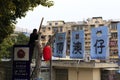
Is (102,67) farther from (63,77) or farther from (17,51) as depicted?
(17,51)

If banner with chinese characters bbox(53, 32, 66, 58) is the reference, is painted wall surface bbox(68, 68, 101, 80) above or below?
below

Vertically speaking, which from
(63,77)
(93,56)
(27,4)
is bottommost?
(63,77)

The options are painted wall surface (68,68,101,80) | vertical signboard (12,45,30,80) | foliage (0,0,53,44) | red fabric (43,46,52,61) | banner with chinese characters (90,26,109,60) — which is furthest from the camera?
painted wall surface (68,68,101,80)

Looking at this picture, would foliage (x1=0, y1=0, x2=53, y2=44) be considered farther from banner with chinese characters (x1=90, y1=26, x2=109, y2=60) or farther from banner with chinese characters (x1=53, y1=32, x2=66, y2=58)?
banner with chinese characters (x1=53, y1=32, x2=66, y2=58)

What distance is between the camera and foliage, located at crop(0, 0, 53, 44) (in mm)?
7465

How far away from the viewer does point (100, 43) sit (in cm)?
1920

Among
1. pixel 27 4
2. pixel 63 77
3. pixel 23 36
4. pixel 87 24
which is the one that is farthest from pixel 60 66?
pixel 87 24

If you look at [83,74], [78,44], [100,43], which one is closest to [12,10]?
[100,43]

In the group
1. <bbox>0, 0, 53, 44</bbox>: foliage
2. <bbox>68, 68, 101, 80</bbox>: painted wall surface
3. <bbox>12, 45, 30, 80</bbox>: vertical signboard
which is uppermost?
<bbox>0, 0, 53, 44</bbox>: foliage

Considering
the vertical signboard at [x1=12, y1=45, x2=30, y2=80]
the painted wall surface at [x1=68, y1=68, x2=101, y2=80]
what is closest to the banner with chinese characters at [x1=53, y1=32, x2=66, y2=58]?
the painted wall surface at [x1=68, y1=68, x2=101, y2=80]

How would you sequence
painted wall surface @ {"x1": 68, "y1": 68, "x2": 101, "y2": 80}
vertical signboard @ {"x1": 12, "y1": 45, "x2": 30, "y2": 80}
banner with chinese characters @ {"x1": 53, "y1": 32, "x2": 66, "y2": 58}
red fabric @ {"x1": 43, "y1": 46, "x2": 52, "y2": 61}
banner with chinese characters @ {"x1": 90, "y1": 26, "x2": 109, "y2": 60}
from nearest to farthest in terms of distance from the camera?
red fabric @ {"x1": 43, "y1": 46, "x2": 52, "y2": 61} < vertical signboard @ {"x1": 12, "y1": 45, "x2": 30, "y2": 80} < banner with chinese characters @ {"x1": 90, "y1": 26, "x2": 109, "y2": 60} < banner with chinese characters @ {"x1": 53, "y1": 32, "x2": 66, "y2": 58} < painted wall surface @ {"x1": 68, "y1": 68, "x2": 101, "y2": 80}

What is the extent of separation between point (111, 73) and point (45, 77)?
4.71 metres

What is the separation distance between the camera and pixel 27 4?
25.6ft

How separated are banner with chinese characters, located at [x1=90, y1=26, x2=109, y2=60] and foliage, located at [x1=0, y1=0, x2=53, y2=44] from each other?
35.8 feet
